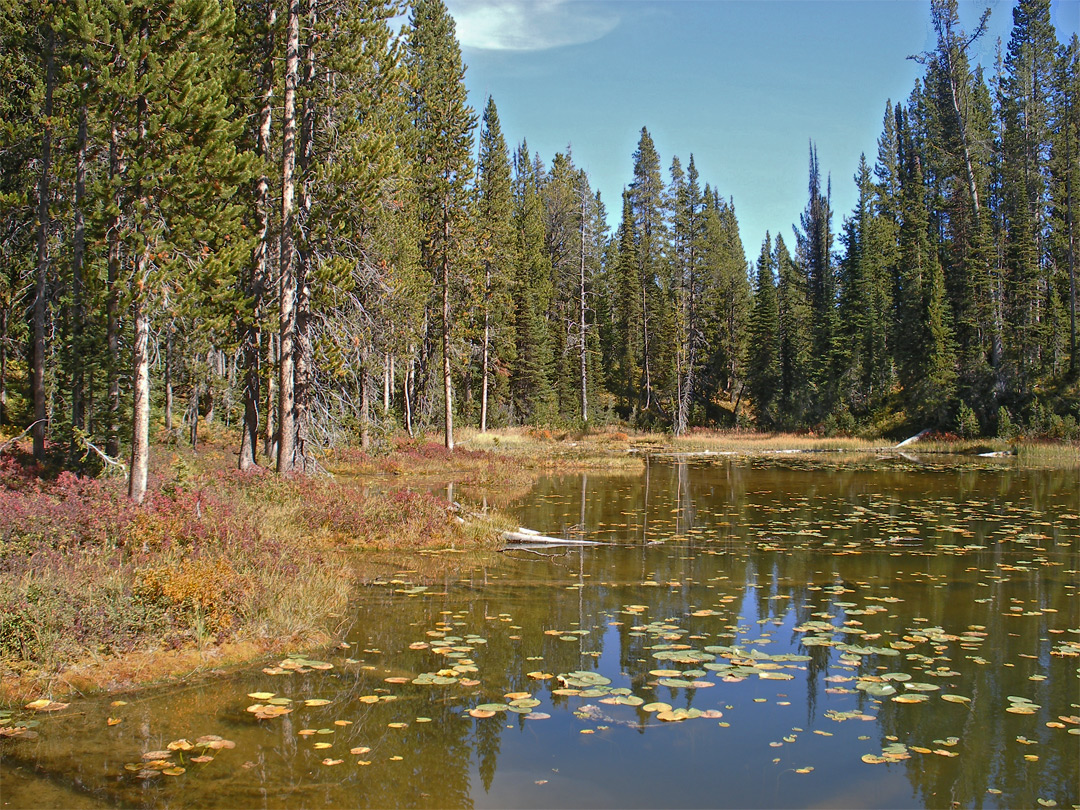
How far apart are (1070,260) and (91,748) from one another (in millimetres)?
51133

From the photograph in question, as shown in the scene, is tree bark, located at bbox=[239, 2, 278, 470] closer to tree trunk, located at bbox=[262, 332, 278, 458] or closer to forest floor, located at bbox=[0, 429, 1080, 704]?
tree trunk, located at bbox=[262, 332, 278, 458]

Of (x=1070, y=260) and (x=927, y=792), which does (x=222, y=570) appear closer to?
(x=927, y=792)

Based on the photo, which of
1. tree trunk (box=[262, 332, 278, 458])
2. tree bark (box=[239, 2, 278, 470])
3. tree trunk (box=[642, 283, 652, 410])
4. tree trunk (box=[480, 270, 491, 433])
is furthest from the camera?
tree trunk (box=[642, 283, 652, 410])

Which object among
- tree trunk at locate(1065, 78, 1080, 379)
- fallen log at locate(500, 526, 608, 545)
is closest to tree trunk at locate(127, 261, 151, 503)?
fallen log at locate(500, 526, 608, 545)

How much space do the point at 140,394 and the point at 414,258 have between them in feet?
72.2

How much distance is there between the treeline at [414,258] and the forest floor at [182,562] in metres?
1.77

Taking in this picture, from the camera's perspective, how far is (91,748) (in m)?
5.17

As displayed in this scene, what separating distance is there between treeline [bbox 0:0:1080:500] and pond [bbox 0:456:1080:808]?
670 centimetres

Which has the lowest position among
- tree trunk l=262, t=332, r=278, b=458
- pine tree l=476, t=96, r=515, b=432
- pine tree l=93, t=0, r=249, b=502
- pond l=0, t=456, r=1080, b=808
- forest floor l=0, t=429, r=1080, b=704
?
pond l=0, t=456, r=1080, b=808

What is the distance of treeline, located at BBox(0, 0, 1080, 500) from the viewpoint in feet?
39.7

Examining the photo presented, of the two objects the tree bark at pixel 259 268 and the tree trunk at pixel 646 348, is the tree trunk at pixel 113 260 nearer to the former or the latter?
the tree bark at pixel 259 268

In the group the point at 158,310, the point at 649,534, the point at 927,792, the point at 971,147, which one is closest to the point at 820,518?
the point at 649,534

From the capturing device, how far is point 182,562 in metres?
8.09

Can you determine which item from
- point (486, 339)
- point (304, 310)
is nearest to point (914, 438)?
point (486, 339)
